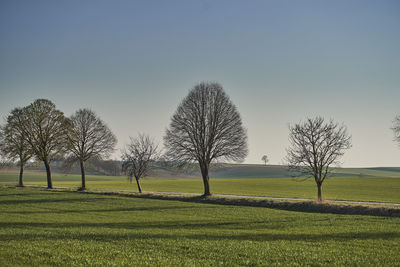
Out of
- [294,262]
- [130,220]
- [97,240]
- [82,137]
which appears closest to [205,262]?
[294,262]

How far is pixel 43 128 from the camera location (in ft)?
211

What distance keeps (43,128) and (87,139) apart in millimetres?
8272

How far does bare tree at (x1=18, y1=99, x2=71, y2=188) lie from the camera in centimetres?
6353

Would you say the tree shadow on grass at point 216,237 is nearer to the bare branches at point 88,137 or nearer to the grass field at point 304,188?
the grass field at point 304,188

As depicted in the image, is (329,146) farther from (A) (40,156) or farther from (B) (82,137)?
(A) (40,156)

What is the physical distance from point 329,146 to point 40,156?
51.3m

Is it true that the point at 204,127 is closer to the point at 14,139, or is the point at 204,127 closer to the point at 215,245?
the point at 215,245

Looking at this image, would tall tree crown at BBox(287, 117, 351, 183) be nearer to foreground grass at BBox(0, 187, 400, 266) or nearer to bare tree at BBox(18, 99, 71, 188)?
foreground grass at BBox(0, 187, 400, 266)

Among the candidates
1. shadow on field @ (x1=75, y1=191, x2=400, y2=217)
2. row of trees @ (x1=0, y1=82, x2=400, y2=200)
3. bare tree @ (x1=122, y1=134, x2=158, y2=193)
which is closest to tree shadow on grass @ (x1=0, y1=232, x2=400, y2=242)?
shadow on field @ (x1=75, y1=191, x2=400, y2=217)

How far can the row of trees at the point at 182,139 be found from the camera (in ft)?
145

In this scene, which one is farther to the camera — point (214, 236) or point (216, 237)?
point (214, 236)

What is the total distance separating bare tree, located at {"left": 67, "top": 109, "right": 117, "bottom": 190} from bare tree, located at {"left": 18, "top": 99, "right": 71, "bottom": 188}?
6.25 ft

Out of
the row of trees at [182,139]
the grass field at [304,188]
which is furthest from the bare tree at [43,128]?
the grass field at [304,188]

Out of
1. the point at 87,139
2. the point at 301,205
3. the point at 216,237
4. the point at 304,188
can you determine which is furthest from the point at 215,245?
the point at 304,188
